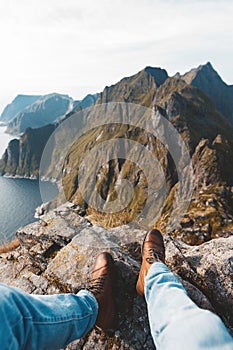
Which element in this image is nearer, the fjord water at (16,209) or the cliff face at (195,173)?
the cliff face at (195,173)

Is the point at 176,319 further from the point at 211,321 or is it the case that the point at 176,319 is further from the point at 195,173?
the point at 195,173

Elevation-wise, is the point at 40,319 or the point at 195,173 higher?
the point at 40,319

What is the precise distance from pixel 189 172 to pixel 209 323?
11201cm

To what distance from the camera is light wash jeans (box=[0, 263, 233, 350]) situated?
2633 mm

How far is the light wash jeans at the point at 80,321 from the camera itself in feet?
8.64

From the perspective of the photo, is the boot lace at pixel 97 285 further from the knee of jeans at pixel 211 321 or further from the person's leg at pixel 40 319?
the knee of jeans at pixel 211 321

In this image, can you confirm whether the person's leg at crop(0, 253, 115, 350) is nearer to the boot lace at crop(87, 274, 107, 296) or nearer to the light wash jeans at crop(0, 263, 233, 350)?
the light wash jeans at crop(0, 263, 233, 350)

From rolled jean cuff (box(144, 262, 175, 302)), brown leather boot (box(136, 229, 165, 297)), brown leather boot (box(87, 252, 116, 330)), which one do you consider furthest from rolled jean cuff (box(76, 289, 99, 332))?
brown leather boot (box(136, 229, 165, 297))

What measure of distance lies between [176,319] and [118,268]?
2.48m

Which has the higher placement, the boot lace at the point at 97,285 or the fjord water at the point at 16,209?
the boot lace at the point at 97,285

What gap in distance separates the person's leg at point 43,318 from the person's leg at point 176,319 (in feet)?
3.36

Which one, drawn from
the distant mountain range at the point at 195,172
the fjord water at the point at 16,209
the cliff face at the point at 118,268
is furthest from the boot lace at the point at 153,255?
the fjord water at the point at 16,209

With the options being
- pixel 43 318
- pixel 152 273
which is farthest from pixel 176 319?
pixel 43 318

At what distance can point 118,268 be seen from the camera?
17.9 ft
